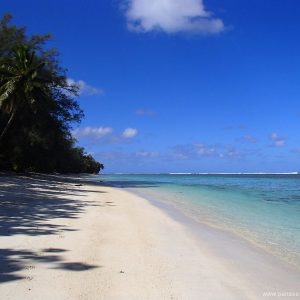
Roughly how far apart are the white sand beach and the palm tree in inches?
914

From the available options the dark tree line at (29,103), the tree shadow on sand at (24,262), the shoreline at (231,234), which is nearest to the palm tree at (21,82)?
the dark tree line at (29,103)

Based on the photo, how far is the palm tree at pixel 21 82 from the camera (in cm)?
3259

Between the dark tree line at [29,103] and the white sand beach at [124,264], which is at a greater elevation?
the dark tree line at [29,103]

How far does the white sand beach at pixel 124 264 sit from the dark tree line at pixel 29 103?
23906mm

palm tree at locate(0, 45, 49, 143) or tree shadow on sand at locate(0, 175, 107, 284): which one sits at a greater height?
palm tree at locate(0, 45, 49, 143)

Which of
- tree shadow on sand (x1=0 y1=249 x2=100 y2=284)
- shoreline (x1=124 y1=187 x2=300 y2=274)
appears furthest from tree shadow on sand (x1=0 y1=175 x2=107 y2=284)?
shoreline (x1=124 y1=187 x2=300 y2=274)

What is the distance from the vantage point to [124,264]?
6.88m

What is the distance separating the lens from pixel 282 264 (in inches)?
310

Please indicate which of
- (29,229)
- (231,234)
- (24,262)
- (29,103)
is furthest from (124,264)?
(29,103)

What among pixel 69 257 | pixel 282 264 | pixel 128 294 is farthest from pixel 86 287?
pixel 282 264

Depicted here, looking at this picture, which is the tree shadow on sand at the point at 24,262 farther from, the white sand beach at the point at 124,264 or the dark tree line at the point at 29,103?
the dark tree line at the point at 29,103

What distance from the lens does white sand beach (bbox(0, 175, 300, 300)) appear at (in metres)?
5.54

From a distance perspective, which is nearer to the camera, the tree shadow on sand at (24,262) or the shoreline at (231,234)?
the tree shadow on sand at (24,262)

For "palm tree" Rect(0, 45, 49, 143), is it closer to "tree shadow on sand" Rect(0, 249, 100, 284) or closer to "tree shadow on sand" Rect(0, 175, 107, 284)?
"tree shadow on sand" Rect(0, 175, 107, 284)
